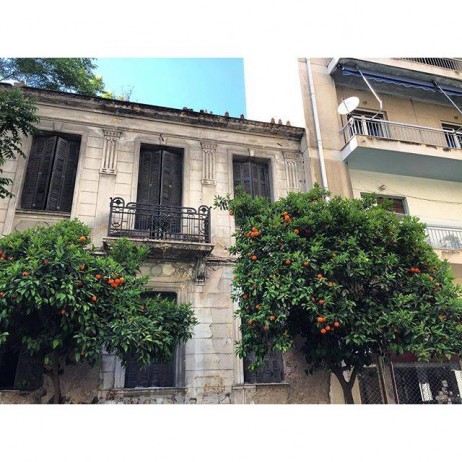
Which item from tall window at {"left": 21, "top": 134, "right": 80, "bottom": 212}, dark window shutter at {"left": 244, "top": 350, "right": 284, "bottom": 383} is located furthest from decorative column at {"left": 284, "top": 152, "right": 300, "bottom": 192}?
tall window at {"left": 21, "top": 134, "right": 80, "bottom": 212}

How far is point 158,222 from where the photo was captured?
8734mm

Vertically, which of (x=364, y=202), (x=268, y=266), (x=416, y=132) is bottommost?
(x=268, y=266)

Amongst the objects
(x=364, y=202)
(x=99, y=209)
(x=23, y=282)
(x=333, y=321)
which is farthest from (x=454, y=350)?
(x=99, y=209)

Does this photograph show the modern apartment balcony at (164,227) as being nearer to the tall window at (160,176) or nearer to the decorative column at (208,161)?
the tall window at (160,176)

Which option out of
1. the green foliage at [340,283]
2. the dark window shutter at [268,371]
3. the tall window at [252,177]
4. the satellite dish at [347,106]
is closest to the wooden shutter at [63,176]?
the tall window at [252,177]

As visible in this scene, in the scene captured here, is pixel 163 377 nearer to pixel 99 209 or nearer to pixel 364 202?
pixel 99 209

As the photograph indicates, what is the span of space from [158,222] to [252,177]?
2.97 m

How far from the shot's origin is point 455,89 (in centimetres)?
1215

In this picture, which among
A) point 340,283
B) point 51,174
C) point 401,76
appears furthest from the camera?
point 401,76

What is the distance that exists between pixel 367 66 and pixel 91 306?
402 inches

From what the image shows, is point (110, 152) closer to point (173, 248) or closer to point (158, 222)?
point (158, 222)

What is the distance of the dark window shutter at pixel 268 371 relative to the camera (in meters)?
8.10

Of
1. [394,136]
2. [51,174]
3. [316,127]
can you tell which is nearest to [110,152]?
[51,174]

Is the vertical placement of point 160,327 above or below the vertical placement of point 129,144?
below
